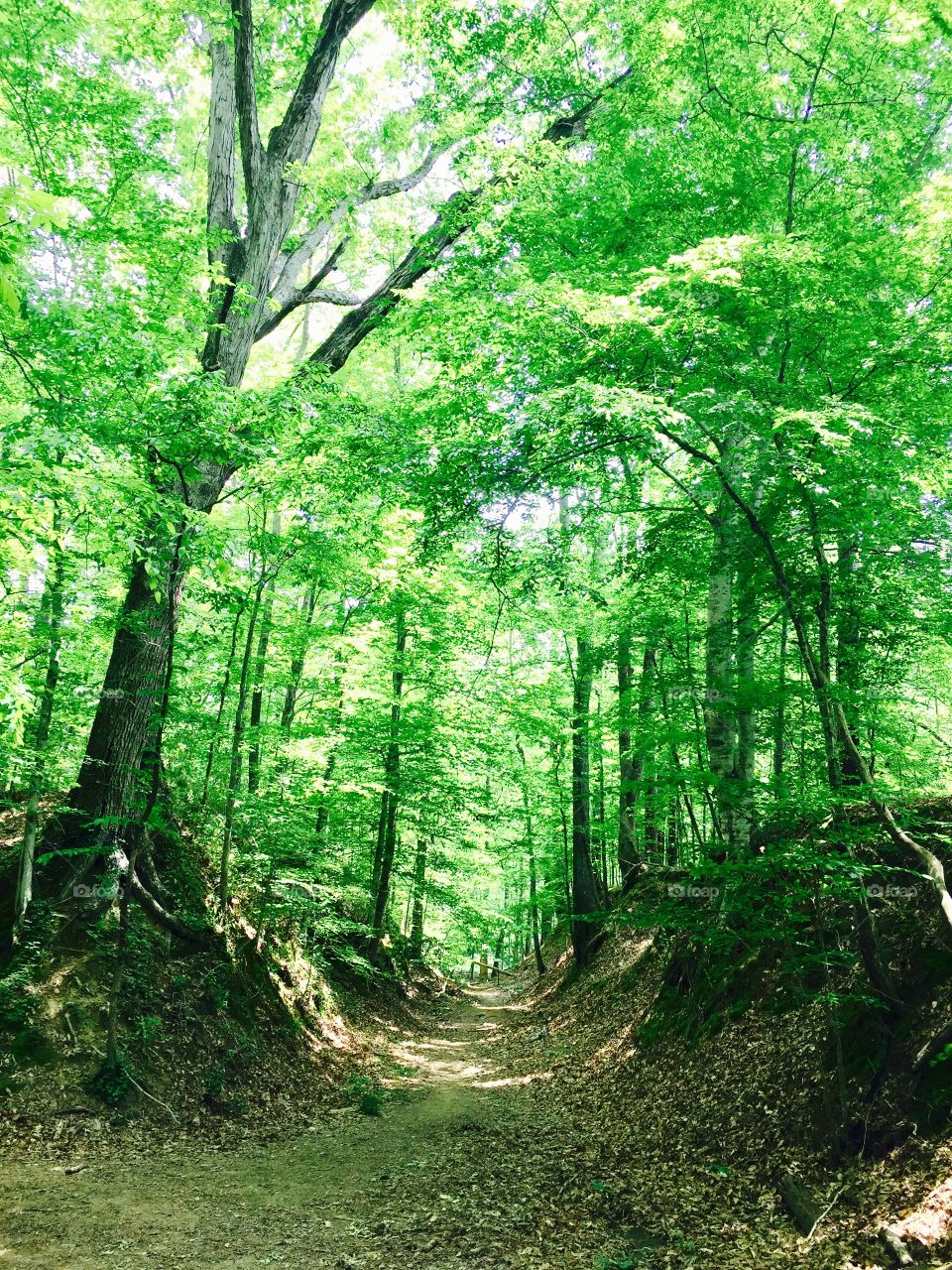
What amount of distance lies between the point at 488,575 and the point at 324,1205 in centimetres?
636

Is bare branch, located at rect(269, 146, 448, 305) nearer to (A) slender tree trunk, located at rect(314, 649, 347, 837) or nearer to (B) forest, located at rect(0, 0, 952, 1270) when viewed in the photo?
(B) forest, located at rect(0, 0, 952, 1270)

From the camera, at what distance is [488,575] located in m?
8.73

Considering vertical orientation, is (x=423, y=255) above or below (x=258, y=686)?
above

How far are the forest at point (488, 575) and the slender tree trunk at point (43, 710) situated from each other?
0.07 m

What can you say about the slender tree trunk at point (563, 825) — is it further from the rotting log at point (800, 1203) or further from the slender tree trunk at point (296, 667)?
the rotting log at point (800, 1203)

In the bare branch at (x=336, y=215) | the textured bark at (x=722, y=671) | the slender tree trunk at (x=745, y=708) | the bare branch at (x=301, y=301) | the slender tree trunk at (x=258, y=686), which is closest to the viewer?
the slender tree trunk at (x=745, y=708)

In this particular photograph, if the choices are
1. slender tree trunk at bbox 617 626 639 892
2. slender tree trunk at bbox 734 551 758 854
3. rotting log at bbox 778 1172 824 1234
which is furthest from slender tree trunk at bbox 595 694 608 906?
rotting log at bbox 778 1172 824 1234

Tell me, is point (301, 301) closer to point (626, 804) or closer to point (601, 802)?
point (626, 804)

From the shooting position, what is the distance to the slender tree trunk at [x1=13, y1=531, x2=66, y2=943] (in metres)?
7.01

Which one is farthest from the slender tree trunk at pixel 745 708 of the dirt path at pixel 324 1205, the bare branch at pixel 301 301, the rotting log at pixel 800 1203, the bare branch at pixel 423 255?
the bare branch at pixel 301 301

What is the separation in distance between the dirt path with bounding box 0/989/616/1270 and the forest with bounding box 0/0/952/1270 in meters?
0.05

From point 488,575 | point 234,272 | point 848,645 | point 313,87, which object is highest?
point 313,87

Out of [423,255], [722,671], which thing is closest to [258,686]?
[423,255]

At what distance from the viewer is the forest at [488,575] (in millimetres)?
5227
